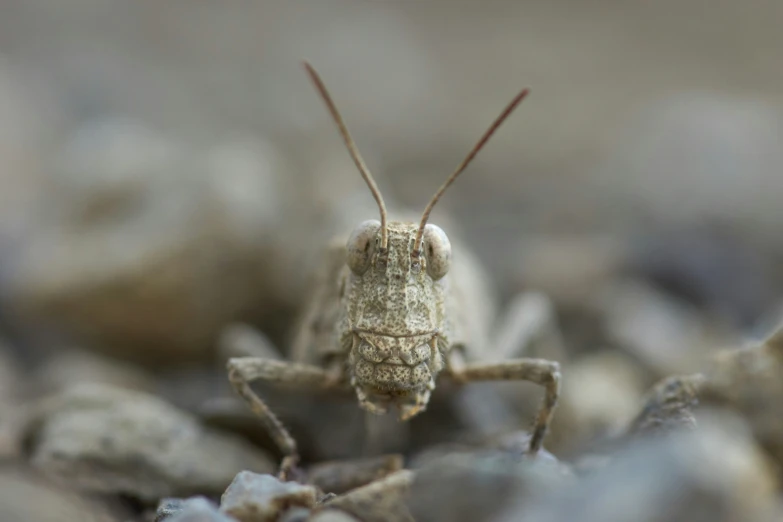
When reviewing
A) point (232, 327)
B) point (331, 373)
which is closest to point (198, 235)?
point (232, 327)

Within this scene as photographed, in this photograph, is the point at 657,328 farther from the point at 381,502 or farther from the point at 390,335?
the point at 381,502

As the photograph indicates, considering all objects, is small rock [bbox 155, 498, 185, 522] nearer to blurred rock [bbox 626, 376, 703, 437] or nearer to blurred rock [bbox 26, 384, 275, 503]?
blurred rock [bbox 26, 384, 275, 503]

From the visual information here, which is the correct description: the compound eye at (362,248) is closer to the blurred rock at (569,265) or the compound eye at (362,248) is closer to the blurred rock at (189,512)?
the blurred rock at (189,512)

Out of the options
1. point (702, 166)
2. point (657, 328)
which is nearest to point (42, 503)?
point (657, 328)

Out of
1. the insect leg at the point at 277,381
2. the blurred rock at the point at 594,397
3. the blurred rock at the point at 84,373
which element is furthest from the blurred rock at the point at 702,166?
the blurred rock at the point at 84,373

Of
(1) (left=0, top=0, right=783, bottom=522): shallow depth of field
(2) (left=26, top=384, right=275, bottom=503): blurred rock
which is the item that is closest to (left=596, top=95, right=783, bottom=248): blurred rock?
(1) (left=0, top=0, right=783, bottom=522): shallow depth of field

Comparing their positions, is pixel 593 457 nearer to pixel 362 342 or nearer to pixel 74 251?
pixel 362 342
